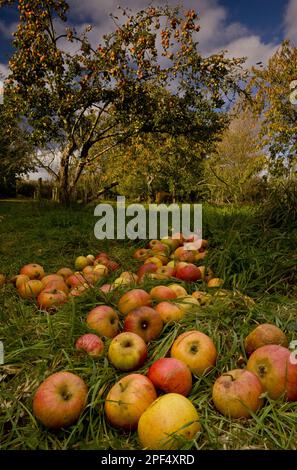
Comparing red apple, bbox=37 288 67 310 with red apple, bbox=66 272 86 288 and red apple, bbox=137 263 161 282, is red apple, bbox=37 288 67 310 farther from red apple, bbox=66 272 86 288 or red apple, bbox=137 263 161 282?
red apple, bbox=137 263 161 282

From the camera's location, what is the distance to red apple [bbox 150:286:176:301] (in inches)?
102

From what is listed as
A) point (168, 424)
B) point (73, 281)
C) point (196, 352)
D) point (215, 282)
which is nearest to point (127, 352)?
point (196, 352)

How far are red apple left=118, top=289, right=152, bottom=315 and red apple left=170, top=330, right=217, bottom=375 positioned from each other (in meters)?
0.52

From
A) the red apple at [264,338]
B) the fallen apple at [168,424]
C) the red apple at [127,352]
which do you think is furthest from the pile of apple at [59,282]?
the fallen apple at [168,424]

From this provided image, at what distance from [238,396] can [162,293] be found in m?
1.10

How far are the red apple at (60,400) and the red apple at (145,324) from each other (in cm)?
51

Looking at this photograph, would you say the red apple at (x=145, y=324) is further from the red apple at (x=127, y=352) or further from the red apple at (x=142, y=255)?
the red apple at (x=142, y=255)

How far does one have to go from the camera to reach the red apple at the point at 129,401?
1.57 metres

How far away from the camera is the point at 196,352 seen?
188cm

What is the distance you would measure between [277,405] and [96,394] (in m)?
0.83

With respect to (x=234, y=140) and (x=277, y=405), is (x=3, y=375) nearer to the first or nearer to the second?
(x=277, y=405)

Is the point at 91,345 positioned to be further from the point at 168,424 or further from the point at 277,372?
the point at 277,372

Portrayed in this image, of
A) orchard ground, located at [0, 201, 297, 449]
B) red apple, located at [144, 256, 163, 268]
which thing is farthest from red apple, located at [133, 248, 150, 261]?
red apple, located at [144, 256, 163, 268]

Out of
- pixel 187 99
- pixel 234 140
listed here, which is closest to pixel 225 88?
pixel 187 99
